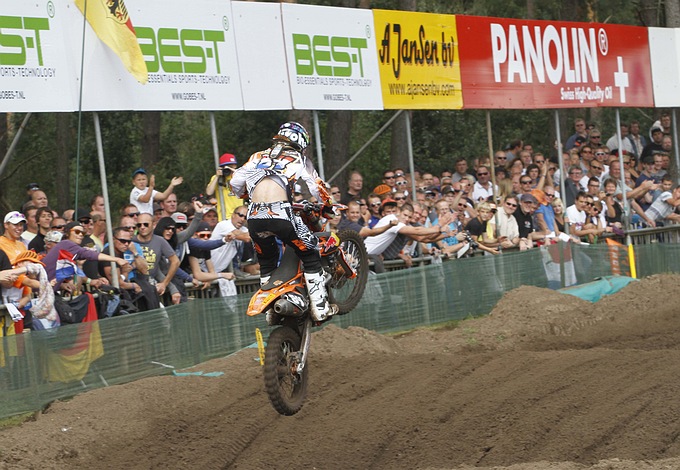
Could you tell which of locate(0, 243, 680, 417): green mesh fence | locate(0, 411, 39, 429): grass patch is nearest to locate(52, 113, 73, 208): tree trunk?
locate(0, 243, 680, 417): green mesh fence

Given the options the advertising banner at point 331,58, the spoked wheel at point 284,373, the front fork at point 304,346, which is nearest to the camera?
the spoked wheel at point 284,373

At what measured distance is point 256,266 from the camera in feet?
48.7

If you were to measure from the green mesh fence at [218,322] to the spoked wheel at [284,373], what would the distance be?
2.86 metres

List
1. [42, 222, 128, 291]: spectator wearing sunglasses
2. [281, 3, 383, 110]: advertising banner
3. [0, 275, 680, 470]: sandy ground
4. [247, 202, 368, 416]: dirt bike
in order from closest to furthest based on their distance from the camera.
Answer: [0, 275, 680, 470]: sandy ground < [247, 202, 368, 416]: dirt bike < [42, 222, 128, 291]: spectator wearing sunglasses < [281, 3, 383, 110]: advertising banner

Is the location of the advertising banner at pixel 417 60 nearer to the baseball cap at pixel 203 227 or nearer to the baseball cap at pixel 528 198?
the baseball cap at pixel 528 198

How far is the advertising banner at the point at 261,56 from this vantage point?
13.9 metres

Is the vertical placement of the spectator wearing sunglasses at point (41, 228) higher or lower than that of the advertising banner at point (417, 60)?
lower

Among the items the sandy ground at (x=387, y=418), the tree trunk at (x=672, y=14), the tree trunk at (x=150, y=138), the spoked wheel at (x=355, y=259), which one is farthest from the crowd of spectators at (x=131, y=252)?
the tree trunk at (x=672, y=14)

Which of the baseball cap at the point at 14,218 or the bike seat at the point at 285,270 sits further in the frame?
the baseball cap at the point at 14,218

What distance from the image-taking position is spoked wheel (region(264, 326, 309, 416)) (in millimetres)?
9305

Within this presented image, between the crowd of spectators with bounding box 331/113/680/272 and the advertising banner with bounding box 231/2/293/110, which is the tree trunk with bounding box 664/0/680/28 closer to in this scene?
the crowd of spectators with bounding box 331/113/680/272

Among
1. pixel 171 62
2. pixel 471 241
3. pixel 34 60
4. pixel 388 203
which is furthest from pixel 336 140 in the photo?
pixel 34 60

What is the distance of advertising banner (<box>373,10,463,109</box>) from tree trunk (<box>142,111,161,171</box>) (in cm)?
1090

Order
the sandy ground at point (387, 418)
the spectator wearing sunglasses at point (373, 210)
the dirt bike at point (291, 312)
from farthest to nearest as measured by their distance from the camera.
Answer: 1. the spectator wearing sunglasses at point (373, 210)
2. the dirt bike at point (291, 312)
3. the sandy ground at point (387, 418)
